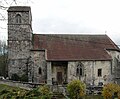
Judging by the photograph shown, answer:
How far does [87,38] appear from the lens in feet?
177

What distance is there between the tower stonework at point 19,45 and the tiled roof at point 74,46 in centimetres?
190

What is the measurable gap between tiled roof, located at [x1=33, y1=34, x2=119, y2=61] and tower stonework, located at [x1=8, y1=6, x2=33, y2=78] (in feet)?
6.24

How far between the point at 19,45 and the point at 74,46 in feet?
30.5

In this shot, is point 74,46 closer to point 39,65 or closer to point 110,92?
point 39,65

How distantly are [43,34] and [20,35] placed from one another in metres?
5.12

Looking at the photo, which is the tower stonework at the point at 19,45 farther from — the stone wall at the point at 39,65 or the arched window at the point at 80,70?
the arched window at the point at 80,70

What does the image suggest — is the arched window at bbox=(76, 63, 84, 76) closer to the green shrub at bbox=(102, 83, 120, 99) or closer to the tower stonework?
the tower stonework

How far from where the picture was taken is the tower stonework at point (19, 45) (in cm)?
4866

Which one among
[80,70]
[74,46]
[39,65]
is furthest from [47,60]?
[74,46]

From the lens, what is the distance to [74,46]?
5166 cm

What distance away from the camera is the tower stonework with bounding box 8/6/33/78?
1916 inches

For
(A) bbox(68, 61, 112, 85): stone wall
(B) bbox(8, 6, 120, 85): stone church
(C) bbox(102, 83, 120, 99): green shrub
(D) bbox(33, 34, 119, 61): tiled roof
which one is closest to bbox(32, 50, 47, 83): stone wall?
(B) bbox(8, 6, 120, 85): stone church

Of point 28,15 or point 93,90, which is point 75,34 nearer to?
point 28,15

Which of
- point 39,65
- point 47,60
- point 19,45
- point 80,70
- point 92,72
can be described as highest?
point 19,45
